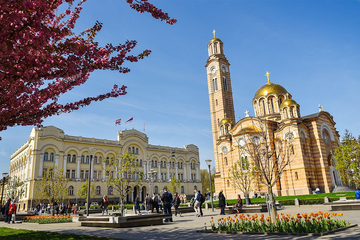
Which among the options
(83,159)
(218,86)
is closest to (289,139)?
(218,86)

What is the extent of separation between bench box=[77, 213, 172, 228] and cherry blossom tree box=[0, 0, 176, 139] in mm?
6769

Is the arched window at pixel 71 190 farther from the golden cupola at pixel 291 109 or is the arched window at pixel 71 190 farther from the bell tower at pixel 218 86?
the golden cupola at pixel 291 109

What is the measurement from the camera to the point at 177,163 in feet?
218

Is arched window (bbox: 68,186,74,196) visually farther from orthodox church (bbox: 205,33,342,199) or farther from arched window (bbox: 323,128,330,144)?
arched window (bbox: 323,128,330,144)

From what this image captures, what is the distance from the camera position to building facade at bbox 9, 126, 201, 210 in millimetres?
46569

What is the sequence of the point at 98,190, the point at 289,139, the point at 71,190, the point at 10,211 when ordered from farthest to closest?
1. the point at 98,190
2. the point at 71,190
3. the point at 289,139
4. the point at 10,211

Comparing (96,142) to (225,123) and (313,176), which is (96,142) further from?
(313,176)

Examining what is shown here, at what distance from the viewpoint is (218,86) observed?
5456cm

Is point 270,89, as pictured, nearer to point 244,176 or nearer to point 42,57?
point 244,176

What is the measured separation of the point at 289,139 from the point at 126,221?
103 feet

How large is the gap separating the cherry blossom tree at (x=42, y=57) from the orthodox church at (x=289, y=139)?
88.8 ft

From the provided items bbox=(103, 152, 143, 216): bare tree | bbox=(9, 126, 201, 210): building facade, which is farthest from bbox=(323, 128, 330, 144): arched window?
bbox=(103, 152, 143, 216): bare tree

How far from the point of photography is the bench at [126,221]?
13164 mm

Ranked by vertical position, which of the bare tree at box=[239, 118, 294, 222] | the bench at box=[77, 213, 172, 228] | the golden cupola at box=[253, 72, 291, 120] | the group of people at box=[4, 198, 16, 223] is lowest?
the bench at box=[77, 213, 172, 228]
